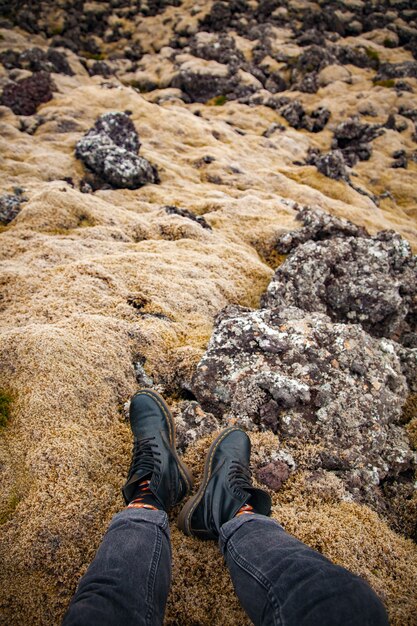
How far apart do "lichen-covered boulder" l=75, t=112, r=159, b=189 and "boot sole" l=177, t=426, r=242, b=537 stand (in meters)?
10.6

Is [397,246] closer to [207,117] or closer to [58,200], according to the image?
[58,200]

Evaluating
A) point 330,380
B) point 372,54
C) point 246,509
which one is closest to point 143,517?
point 246,509

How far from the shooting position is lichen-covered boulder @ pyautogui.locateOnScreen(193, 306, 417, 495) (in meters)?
4.09

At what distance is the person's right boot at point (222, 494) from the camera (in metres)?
3.34

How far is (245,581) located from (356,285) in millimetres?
5410

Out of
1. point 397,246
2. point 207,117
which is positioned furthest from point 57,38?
point 397,246

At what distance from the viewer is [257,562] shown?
8.32ft

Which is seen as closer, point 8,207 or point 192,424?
point 192,424

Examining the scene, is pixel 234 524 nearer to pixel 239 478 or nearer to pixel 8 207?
pixel 239 478

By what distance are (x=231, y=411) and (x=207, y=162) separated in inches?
570

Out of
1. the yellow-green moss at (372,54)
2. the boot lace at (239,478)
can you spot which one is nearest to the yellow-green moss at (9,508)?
the boot lace at (239,478)

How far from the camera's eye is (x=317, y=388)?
441 cm

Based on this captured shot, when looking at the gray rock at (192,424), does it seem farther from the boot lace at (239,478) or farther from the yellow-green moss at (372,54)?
the yellow-green moss at (372,54)

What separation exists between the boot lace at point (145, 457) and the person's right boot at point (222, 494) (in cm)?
54
